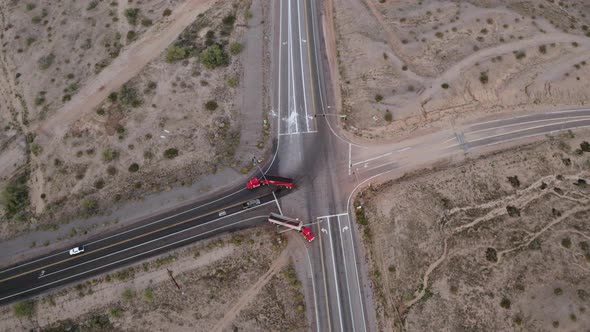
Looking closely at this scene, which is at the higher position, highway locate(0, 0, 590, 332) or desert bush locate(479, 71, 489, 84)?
desert bush locate(479, 71, 489, 84)

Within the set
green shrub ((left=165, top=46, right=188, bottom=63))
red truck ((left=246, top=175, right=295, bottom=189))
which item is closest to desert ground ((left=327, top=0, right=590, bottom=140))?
red truck ((left=246, top=175, right=295, bottom=189))

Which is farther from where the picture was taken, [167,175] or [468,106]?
[468,106]

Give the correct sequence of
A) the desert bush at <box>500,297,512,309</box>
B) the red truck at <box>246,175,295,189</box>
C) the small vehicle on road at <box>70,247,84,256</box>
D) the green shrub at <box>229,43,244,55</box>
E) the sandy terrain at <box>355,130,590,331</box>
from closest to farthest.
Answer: the desert bush at <box>500,297,512,309</box>, the sandy terrain at <box>355,130,590,331</box>, the small vehicle on road at <box>70,247,84,256</box>, the red truck at <box>246,175,295,189</box>, the green shrub at <box>229,43,244,55</box>

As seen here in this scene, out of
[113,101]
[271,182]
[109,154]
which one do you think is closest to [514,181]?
[271,182]

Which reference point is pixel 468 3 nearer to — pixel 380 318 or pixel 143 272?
pixel 380 318

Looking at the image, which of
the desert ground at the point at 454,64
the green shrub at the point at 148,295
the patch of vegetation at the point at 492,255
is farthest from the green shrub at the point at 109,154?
the patch of vegetation at the point at 492,255

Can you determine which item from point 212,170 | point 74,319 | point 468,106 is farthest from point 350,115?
point 74,319

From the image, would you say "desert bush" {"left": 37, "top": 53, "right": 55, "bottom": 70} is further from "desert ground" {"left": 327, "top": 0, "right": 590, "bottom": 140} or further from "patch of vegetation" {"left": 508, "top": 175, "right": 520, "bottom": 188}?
"patch of vegetation" {"left": 508, "top": 175, "right": 520, "bottom": 188}
